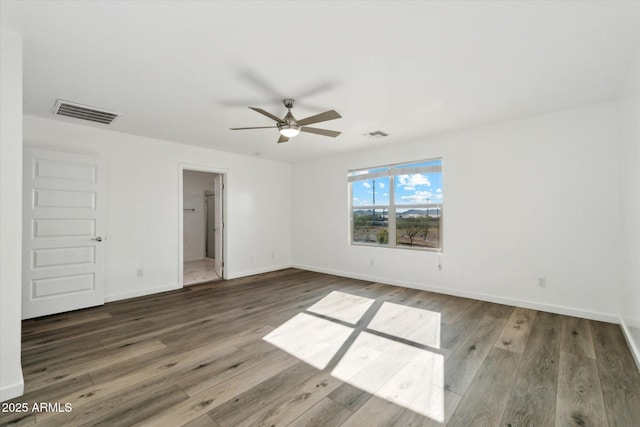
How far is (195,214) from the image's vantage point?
8.18m

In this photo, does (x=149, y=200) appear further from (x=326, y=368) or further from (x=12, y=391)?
(x=326, y=368)

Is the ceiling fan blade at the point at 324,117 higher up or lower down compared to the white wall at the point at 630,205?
higher up

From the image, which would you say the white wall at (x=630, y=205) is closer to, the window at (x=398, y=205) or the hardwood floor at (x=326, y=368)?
the hardwood floor at (x=326, y=368)

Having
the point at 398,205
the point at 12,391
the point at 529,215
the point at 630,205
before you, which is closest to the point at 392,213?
the point at 398,205

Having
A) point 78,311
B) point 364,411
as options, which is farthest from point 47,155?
point 364,411

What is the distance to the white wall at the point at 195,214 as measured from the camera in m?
7.95

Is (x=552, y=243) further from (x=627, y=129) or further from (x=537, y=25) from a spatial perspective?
(x=537, y=25)

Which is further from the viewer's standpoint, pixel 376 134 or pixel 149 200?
pixel 149 200

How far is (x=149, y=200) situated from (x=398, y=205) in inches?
168

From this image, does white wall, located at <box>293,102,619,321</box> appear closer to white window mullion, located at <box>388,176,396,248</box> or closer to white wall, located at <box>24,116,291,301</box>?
white window mullion, located at <box>388,176,396,248</box>

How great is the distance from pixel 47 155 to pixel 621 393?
6152 mm

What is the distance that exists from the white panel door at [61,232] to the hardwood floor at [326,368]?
0.90ft

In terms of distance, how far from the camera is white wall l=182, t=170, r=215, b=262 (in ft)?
26.1

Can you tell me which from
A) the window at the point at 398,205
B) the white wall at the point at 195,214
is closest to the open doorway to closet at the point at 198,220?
the white wall at the point at 195,214
